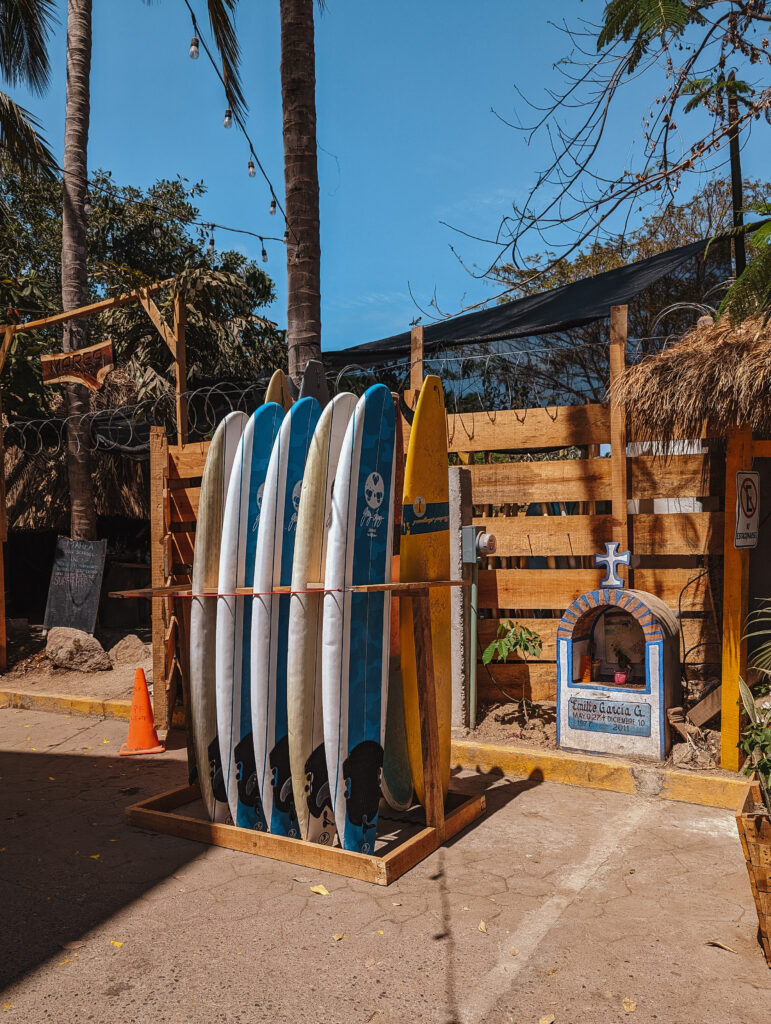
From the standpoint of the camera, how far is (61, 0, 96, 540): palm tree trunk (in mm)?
9898

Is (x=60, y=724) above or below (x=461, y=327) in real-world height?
below

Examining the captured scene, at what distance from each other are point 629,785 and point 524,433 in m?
2.60

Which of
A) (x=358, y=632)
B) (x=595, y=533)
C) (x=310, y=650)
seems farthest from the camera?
(x=595, y=533)

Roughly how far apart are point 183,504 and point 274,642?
3185mm

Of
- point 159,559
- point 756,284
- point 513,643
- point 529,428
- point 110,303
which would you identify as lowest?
point 513,643

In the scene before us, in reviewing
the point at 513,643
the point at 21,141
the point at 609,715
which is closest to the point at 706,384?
the point at 609,715

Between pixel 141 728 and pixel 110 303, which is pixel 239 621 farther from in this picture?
pixel 110 303

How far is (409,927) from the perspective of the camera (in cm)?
328

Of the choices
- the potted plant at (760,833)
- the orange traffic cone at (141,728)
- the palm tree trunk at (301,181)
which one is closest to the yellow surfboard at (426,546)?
the potted plant at (760,833)

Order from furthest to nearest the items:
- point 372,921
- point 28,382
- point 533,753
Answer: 1. point 28,382
2. point 533,753
3. point 372,921

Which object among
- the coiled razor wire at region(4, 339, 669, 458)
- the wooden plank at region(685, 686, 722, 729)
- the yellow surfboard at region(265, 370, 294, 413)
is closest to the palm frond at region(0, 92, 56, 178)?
the coiled razor wire at region(4, 339, 669, 458)

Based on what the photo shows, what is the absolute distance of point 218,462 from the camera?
181 inches

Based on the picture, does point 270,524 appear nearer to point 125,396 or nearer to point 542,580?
point 542,580

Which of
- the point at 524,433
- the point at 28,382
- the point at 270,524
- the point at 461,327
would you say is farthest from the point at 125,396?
the point at 270,524
